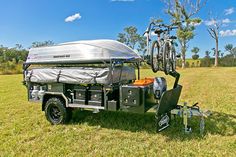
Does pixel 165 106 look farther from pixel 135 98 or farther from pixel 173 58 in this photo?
pixel 173 58

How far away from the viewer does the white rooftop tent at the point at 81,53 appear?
203 inches

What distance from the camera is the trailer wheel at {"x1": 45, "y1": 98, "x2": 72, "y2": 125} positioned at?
555 cm

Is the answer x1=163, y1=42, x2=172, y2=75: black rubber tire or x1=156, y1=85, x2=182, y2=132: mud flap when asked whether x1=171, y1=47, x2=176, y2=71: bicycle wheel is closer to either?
x1=163, y1=42, x2=172, y2=75: black rubber tire

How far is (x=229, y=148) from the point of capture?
13.5ft

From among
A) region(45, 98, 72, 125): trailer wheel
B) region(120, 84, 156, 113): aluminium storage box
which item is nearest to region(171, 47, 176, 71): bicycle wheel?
region(120, 84, 156, 113): aluminium storage box

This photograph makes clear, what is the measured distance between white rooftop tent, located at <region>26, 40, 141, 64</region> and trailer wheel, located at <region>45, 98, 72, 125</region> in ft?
3.40

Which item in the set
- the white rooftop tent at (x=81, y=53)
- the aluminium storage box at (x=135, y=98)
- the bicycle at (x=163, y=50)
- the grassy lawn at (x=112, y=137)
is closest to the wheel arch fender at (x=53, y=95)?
the grassy lawn at (x=112, y=137)

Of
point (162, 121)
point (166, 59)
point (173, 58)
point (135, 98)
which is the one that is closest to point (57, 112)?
point (135, 98)

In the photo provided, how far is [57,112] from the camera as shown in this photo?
5793 millimetres

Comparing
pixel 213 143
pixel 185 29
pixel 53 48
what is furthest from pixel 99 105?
pixel 185 29

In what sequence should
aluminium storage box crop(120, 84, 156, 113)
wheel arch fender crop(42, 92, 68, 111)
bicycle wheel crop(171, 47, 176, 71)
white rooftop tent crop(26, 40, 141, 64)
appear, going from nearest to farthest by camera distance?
aluminium storage box crop(120, 84, 156, 113), bicycle wheel crop(171, 47, 176, 71), white rooftop tent crop(26, 40, 141, 64), wheel arch fender crop(42, 92, 68, 111)

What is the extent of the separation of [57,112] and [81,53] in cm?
169

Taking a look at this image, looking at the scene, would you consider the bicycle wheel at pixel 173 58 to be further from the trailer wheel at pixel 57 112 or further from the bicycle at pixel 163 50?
the trailer wheel at pixel 57 112

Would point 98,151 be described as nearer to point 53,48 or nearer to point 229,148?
point 229,148
